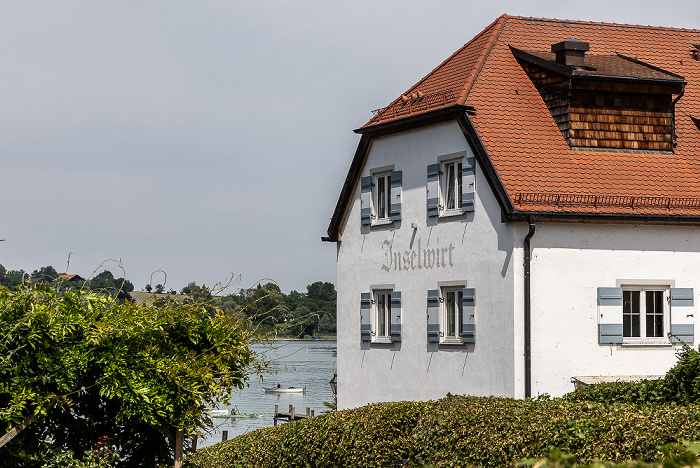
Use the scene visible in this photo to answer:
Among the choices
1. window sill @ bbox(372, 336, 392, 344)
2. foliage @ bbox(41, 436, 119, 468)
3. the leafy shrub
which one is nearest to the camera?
foliage @ bbox(41, 436, 119, 468)

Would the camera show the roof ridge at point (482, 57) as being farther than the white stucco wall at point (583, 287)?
Yes

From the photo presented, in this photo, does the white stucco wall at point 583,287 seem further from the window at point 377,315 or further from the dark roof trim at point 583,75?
the window at point 377,315

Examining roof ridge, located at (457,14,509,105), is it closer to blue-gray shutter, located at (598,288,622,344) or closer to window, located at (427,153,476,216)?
window, located at (427,153,476,216)

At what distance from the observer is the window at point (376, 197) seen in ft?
78.8

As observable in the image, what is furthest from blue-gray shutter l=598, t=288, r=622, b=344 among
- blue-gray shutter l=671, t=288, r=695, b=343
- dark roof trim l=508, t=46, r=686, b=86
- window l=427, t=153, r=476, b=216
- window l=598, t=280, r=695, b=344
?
dark roof trim l=508, t=46, r=686, b=86

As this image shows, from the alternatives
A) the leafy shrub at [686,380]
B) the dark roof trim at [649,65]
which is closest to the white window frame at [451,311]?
the dark roof trim at [649,65]

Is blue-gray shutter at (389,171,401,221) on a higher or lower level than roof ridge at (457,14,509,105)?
lower

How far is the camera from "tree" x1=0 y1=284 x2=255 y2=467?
33.0 ft

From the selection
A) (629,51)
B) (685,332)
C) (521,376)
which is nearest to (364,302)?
(521,376)

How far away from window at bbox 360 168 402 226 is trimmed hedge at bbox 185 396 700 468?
8.79 metres

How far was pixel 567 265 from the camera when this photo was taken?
20.1m

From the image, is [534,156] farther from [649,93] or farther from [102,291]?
[102,291]

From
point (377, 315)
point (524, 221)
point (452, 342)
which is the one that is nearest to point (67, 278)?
point (524, 221)

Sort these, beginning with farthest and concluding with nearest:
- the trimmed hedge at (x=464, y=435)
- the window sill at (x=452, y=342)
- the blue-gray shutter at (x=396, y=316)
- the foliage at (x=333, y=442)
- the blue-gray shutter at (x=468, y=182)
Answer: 1. the blue-gray shutter at (x=396, y=316)
2. the window sill at (x=452, y=342)
3. the blue-gray shutter at (x=468, y=182)
4. the foliage at (x=333, y=442)
5. the trimmed hedge at (x=464, y=435)
